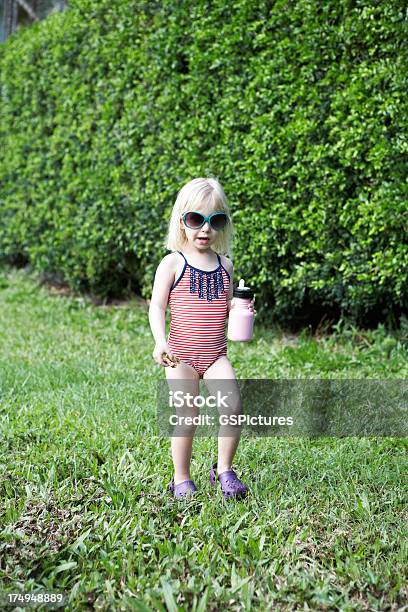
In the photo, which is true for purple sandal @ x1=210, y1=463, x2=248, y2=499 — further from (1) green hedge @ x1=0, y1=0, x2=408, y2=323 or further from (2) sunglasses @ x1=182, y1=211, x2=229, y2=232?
(1) green hedge @ x1=0, y1=0, x2=408, y2=323

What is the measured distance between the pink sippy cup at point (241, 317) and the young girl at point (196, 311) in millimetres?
Answer: 57

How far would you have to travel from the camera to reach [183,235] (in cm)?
280

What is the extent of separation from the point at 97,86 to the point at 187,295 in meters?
4.66

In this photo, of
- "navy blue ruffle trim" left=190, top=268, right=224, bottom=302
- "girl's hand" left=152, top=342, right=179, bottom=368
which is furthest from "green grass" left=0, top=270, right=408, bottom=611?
"navy blue ruffle trim" left=190, top=268, right=224, bottom=302

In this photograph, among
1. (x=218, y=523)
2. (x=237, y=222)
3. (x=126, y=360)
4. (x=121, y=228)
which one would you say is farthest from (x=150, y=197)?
(x=218, y=523)

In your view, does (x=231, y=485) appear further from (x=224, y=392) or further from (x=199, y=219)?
(x=199, y=219)

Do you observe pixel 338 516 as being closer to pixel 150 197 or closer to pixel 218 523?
pixel 218 523

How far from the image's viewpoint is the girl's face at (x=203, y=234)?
8.79 ft

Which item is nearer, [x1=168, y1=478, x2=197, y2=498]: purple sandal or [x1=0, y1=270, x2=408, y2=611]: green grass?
[x1=0, y1=270, x2=408, y2=611]: green grass

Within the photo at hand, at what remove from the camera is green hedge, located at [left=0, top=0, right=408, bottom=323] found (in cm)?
Answer: 461

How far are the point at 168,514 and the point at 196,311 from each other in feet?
2.56

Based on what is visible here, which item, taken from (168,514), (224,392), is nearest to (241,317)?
(224,392)

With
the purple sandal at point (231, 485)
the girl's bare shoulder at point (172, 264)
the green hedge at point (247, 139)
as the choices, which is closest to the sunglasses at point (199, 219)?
the girl's bare shoulder at point (172, 264)

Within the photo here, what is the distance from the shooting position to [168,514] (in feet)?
8.50
